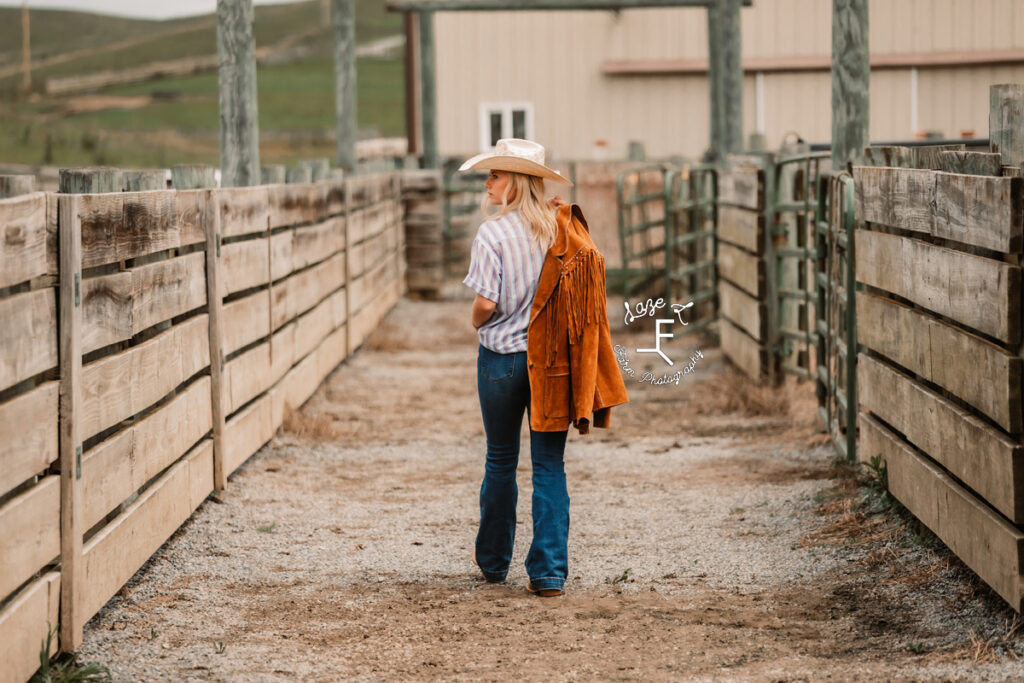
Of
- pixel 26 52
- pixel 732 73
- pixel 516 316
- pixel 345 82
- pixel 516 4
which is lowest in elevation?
pixel 516 316

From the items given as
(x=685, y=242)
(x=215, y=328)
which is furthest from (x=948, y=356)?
(x=685, y=242)

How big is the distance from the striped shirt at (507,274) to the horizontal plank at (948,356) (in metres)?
1.59

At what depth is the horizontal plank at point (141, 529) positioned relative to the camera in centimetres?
516

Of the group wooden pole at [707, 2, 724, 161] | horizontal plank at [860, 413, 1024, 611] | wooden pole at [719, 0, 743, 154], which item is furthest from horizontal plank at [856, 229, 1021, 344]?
wooden pole at [707, 2, 724, 161]

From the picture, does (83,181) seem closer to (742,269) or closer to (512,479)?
(512,479)

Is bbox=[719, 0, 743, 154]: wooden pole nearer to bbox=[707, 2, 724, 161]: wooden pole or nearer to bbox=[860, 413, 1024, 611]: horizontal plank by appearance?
bbox=[707, 2, 724, 161]: wooden pole

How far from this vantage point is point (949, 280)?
18.1ft

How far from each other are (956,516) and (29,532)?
3277 millimetres

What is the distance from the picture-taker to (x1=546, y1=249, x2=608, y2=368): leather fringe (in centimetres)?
564

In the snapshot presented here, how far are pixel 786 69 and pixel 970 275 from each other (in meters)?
23.4

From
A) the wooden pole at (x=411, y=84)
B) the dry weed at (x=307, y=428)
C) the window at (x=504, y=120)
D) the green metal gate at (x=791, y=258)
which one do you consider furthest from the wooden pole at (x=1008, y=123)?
the wooden pole at (x=411, y=84)

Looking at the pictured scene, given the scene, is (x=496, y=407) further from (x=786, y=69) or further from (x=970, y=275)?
(x=786, y=69)

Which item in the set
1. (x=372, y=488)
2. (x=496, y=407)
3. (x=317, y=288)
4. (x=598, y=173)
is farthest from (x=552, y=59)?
(x=496, y=407)

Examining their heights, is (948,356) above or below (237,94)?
below
